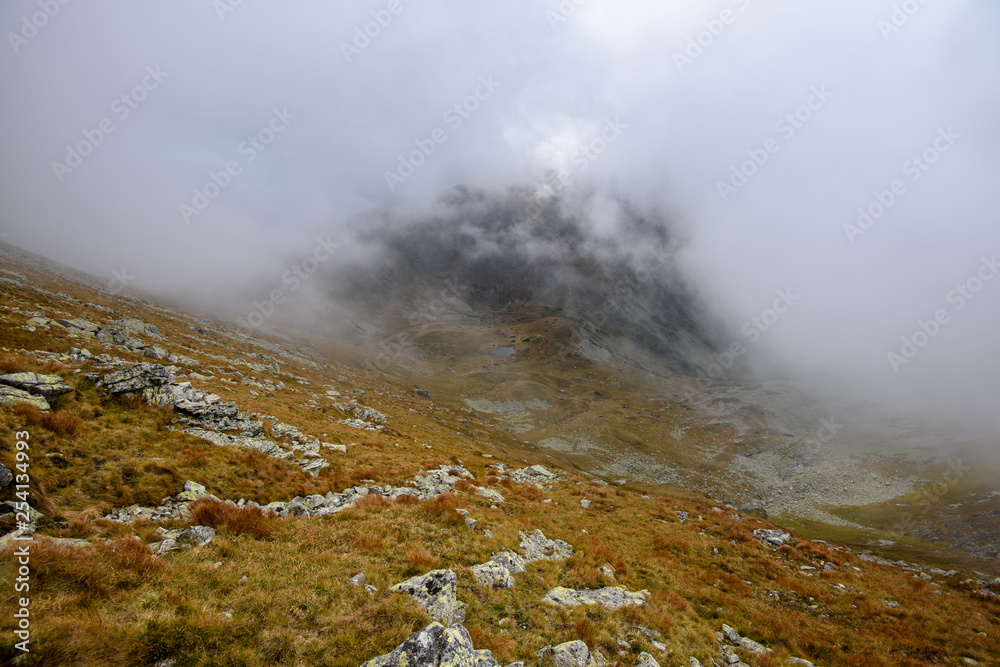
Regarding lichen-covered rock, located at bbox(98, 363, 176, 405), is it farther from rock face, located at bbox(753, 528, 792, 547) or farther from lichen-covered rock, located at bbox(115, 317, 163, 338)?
rock face, located at bbox(753, 528, 792, 547)

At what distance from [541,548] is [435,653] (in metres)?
10.3

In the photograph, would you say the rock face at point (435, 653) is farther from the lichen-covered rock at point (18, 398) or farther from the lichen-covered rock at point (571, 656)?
the lichen-covered rock at point (18, 398)

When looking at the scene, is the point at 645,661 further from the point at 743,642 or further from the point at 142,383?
the point at 142,383

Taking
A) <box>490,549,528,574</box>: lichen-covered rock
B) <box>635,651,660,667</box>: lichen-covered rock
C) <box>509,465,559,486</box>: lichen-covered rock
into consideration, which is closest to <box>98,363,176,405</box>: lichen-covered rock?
<box>490,549,528,574</box>: lichen-covered rock

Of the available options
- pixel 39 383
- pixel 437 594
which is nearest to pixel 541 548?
pixel 437 594

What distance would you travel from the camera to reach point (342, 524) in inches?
497

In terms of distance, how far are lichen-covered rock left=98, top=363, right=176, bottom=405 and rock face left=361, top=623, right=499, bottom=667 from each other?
59.0 ft

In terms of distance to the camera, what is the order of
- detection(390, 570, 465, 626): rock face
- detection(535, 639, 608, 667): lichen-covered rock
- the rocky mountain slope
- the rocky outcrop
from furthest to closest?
the rocky outcrop, detection(390, 570, 465, 626): rock face, detection(535, 639, 608, 667): lichen-covered rock, the rocky mountain slope

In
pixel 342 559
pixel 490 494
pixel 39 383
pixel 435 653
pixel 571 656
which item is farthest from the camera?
pixel 490 494

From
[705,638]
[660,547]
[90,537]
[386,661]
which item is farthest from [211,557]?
[660,547]

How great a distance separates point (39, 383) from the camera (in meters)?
13.6

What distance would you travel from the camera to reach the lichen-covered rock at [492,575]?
428 inches

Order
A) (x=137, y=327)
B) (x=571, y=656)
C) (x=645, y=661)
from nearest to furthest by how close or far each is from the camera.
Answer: (x=571, y=656)
(x=645, y=661)
(x=137, y=327)

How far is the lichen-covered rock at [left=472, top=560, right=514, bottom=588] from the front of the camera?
10.9 m
